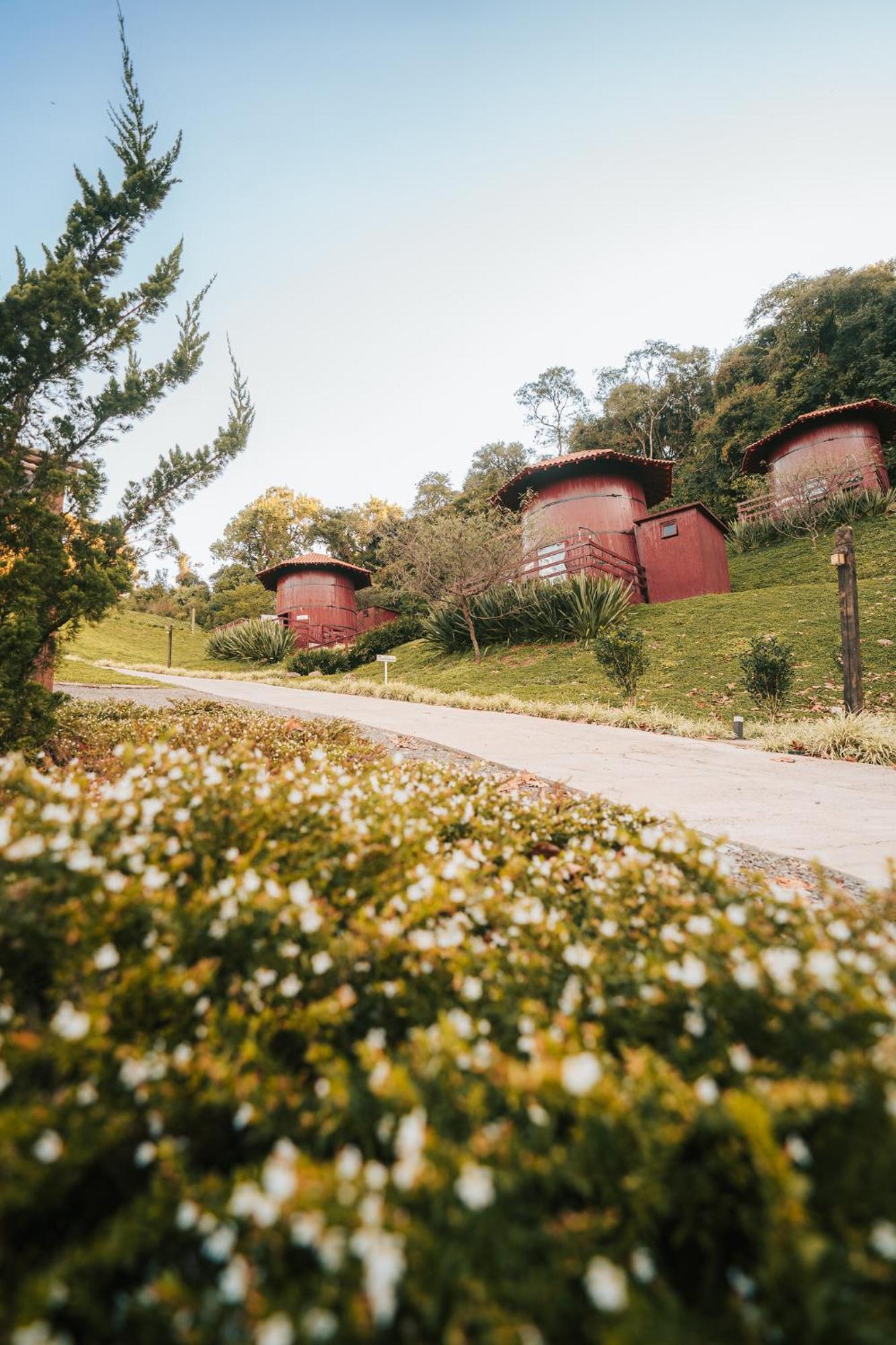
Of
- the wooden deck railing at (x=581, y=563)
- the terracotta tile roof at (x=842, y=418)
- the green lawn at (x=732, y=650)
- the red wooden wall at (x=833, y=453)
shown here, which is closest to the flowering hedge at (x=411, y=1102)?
the green lawn at (x=732, y=650)

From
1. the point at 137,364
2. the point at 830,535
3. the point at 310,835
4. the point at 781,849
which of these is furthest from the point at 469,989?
the point at 830,535

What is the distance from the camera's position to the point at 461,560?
16.7 metres

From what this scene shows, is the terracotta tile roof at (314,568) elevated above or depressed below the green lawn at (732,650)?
above

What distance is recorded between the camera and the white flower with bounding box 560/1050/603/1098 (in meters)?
1.02

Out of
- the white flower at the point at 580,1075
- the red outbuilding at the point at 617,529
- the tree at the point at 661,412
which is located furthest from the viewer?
the tree at the point at 661,412

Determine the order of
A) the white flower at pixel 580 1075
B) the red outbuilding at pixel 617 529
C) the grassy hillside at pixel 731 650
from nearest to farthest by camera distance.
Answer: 1. the white flower at pixel 580 1075
2. the grassy hillside at pixel 731 650
3. the red outbuilding at pixel 617 529

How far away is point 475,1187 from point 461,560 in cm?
1634

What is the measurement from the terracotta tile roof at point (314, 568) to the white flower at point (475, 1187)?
95.8 feet

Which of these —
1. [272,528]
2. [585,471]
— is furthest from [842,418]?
[272,528]

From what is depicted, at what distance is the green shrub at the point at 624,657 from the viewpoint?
34.5 feet

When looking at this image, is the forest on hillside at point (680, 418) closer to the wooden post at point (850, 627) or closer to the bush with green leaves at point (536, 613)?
the bush with green leaves at point (536, 613)

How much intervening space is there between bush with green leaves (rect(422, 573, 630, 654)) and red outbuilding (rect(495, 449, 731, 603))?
1462 millimetres

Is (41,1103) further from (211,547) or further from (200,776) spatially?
(211,547)

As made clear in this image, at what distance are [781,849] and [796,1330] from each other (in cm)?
284
